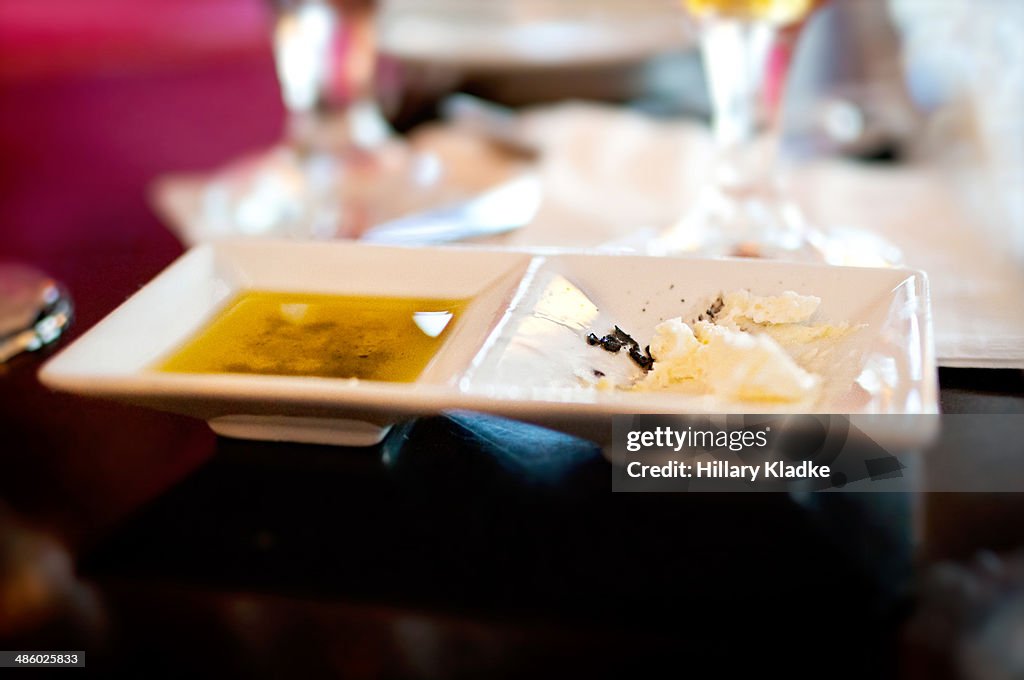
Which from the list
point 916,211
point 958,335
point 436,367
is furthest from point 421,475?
point 916,211

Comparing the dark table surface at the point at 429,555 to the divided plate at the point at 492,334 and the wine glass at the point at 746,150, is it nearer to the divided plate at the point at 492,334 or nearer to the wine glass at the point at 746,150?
the divided plate at the point at 492,334

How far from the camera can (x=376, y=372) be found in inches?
29.1

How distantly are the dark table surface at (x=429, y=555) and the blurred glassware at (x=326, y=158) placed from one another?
0.62 metres

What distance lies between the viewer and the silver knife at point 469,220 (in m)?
1.16

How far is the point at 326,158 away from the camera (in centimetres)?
167

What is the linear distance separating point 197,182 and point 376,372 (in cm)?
106

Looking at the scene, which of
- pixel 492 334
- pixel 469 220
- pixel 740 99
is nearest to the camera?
pixel 492 334

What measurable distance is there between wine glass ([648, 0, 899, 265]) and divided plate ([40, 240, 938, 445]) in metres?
0.28

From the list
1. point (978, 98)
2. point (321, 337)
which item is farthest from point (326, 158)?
point (978, 98)

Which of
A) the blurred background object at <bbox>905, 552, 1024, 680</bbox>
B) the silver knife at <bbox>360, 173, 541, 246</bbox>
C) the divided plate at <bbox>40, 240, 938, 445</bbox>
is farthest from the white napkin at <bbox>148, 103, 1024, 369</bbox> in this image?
the blurred background object at <bbox>905, 552, 1024, 680</bbox>

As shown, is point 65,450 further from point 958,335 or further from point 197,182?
point 197,182

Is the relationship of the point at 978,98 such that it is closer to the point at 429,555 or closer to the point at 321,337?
the point at 321,337

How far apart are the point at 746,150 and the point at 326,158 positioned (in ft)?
2.40

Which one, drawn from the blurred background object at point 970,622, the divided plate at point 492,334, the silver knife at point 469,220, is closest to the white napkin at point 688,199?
the silver knife at point 469,220
